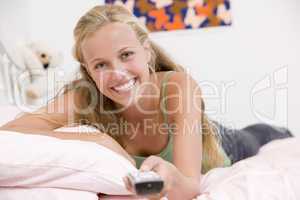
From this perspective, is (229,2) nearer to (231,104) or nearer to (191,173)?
(231,104)

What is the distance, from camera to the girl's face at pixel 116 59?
1.16m

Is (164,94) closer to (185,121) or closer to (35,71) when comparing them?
(185,121)

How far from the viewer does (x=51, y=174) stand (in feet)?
2.47

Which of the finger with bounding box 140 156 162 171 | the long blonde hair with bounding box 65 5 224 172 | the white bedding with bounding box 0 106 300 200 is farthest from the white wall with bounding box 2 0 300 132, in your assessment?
the finger with bounding box 140 156 162 171

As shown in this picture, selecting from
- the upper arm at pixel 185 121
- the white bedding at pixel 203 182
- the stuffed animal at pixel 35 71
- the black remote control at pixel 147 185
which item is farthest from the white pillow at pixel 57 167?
the stuffed animal at pixel 35 71

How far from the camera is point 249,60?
2.37 meters

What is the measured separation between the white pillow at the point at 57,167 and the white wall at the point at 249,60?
5.16 feet

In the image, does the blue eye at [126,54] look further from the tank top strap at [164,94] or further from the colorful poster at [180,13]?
the colorful poster at [180,13]

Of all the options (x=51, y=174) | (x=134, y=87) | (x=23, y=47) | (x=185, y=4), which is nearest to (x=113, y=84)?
(x=134, y=87)

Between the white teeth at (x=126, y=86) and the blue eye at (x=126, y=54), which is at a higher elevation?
the blue eye at (x=126, y=54)

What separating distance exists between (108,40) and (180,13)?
1293 mm

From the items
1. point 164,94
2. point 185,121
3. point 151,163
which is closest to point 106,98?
point 164,94

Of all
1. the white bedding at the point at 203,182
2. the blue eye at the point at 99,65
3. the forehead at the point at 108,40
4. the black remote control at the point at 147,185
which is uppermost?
the forehead at the point at 108,40

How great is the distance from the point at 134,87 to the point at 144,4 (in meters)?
1.27
